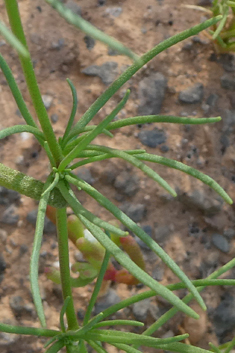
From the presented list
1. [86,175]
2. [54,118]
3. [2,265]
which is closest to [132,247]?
[86,175]

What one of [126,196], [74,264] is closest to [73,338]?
[74,264]

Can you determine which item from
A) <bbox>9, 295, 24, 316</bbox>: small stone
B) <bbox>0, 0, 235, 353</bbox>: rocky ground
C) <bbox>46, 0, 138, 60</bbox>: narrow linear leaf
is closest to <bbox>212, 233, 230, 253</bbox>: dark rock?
<bbox>0, 0, 235, 353</bbox>: rocky ground

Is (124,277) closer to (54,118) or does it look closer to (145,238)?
(54,118)

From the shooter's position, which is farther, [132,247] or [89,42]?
[89,42]

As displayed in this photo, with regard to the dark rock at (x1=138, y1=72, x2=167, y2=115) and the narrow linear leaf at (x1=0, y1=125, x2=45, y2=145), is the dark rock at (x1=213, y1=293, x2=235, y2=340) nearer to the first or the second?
the dark rock at (x1=138, y1=72, x2=167, y2=115)

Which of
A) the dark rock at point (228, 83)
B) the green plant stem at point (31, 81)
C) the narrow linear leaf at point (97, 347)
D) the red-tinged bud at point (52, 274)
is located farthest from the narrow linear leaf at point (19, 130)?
the dark rock at point (228, 83)

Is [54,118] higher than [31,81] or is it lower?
higher

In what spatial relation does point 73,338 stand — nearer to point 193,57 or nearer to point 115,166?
point 115,166

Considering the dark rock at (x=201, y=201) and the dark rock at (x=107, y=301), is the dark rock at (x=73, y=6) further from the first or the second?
the dark rock at (x=107, y=301)
